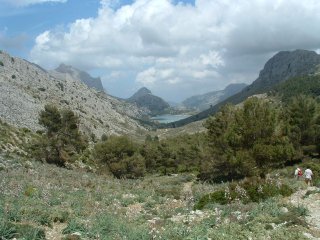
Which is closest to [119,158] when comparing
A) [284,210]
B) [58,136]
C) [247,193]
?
[58,136]

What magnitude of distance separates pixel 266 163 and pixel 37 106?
293ft

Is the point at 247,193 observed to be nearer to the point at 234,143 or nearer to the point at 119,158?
the point at 234,143

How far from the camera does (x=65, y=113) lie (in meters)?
73.1

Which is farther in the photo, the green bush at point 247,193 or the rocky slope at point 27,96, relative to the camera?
the rocky slope at point 27,96

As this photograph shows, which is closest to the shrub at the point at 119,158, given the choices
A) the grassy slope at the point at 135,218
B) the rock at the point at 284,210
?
the grassy slope at the point at 135,218

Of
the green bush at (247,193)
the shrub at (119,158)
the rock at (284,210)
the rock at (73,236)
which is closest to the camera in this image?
the rock at (73,236)

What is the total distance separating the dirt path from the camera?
1873 centimetres

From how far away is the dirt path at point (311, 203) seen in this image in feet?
61.5

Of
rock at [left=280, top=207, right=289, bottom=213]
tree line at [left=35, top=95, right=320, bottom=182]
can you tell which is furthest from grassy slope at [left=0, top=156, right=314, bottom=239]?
tree line at [left=35, top=95, right=320, bottom=182]

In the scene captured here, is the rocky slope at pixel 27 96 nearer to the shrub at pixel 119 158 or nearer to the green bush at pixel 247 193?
the shrub at pixel 119 158

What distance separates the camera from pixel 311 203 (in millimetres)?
23500

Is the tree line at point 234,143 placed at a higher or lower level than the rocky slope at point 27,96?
lower

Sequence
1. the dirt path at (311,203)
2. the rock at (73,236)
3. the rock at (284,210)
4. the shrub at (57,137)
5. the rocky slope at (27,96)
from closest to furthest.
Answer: the rock at (73,236), the dirt path at (311,203), the rock at (284,210), the shrub at (57,137), the rocky slope at (27,96)

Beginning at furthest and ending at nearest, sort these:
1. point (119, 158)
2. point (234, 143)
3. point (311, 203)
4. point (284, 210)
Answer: point (119, 158) → point (234, 143) → point (311, 203) → point (284, 210)
